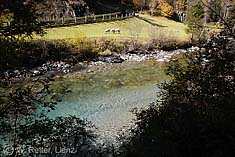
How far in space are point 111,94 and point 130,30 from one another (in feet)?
70.6

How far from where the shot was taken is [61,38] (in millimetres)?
39219

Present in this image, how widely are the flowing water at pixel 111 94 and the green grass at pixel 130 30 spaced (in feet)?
24.1

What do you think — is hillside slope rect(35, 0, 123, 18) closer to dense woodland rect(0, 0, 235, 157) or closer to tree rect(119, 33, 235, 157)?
dense woodland rect(0, 0, 235, 157)

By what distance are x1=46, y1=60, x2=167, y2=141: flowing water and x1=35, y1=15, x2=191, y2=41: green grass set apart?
7.34m

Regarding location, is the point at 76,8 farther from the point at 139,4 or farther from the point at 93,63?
the point at 93,63

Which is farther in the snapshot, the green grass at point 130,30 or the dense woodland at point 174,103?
the green grass at point 130,30

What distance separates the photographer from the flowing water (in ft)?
74.1

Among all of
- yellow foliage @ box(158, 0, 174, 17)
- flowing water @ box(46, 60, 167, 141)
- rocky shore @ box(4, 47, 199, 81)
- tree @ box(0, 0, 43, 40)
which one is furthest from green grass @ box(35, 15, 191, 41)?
tree @ box(0, 0, 43, 40)

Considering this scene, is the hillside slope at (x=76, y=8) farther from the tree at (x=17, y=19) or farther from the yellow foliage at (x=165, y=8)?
the tree at (x=17, y=19)


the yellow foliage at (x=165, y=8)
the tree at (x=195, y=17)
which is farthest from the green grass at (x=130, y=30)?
the yellow foliage at (x=165, y=8)

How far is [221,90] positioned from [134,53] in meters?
30.5

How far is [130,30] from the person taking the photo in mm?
47656

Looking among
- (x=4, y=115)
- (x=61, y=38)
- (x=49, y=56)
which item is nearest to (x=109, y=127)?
(x=4, y=115)

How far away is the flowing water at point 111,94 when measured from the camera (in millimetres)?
22594
